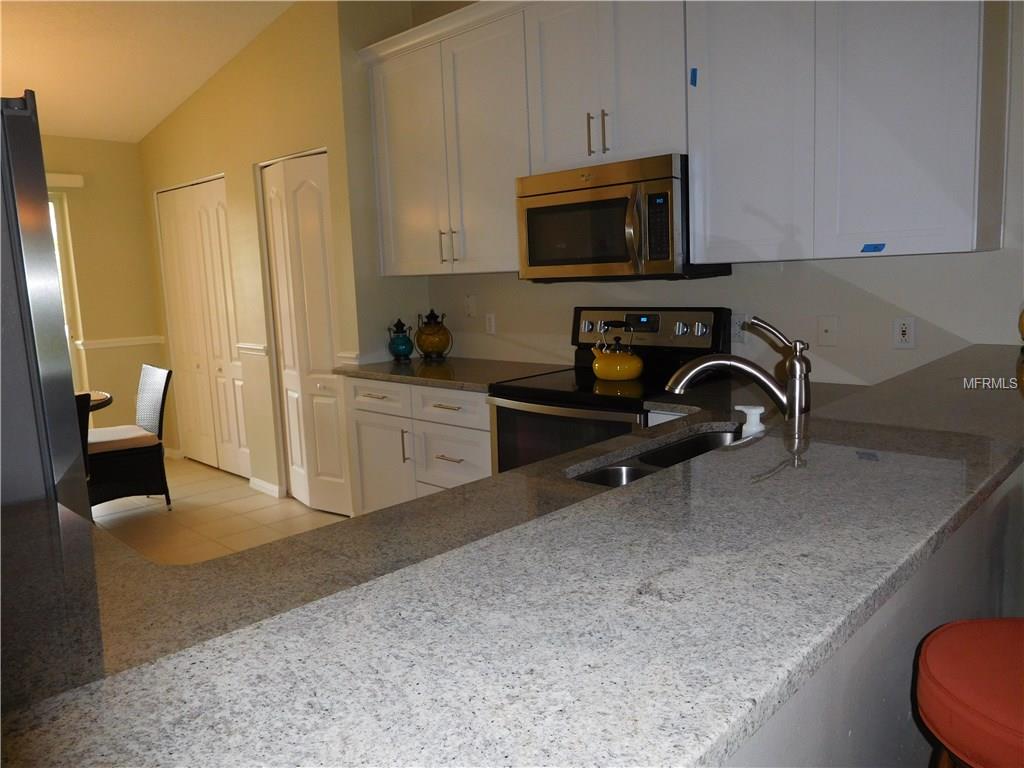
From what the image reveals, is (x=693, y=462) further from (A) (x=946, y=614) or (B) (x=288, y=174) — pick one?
(B) (x=288, y=174)

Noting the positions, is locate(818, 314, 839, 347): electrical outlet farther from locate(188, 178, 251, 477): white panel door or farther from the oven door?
locate(188, 178, 251, 477): white panel door

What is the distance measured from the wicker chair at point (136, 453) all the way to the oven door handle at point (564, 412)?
2426 millimetres

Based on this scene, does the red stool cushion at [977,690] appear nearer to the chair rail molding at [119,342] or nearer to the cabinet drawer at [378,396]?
the cabinet drawer at [378,396]

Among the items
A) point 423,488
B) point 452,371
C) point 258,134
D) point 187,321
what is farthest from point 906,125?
point 187,321

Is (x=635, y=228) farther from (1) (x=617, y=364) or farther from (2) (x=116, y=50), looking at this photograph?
Answer: (2) (x=116, y=50)

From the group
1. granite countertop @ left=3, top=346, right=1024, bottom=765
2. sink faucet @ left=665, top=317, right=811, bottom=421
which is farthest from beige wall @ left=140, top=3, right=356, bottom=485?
granite countertop @ left=3, top=346, right=1024, bottom=765

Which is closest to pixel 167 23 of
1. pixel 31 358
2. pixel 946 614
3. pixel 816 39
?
pixel 816 39

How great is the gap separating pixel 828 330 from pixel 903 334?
9.7 inches

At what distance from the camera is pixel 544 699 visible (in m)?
0.63

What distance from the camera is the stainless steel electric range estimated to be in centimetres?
266

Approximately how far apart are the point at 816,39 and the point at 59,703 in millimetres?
2487

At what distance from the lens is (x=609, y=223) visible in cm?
285

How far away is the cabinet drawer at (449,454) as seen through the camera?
314 cm

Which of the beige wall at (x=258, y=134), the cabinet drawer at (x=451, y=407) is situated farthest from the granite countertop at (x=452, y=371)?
the beige wall at (x=258, y=134)
